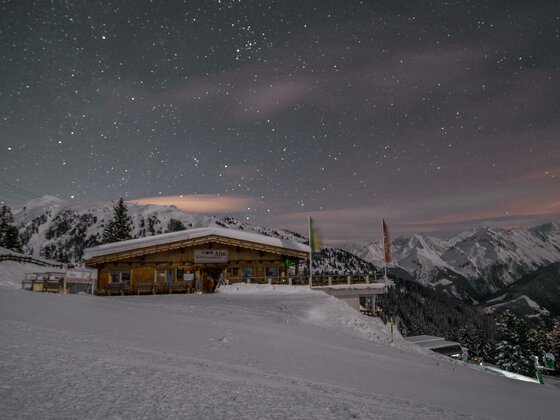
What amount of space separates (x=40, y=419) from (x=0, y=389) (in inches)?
42.8

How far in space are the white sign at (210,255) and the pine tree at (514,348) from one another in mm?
50565

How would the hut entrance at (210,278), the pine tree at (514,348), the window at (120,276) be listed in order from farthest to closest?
the pine tree at (514,348) → the window at (120,276) → the hut entrance at (210,278)

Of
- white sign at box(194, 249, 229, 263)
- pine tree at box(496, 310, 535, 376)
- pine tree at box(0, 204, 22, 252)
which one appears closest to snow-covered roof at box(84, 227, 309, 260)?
white sign at box(194, 249, 229, 263)

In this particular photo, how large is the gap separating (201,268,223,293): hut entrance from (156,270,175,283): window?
104 inches

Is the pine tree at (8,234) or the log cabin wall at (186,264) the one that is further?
the pine tree at (8,234)

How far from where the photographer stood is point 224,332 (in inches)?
475

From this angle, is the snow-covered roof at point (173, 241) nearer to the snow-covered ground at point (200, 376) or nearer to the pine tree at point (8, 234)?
the snow-covered ground at point (200, 376)

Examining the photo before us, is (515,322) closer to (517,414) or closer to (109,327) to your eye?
(517,414)

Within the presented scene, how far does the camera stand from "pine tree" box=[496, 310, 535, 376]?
59406mm

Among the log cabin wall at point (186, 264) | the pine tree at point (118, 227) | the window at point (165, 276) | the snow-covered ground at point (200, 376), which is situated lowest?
the snow-covered ground at point (200, 376)

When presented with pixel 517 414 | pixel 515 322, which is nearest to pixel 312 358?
pixel 517 414

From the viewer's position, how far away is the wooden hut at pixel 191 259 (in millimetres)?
32906

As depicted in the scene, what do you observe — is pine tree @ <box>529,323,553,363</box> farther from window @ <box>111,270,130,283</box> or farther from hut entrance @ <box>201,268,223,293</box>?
window @ <box>111,270,130,283</box>

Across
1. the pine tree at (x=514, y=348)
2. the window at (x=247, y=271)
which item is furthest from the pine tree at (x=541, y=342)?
the window at (x=247, y=271)
